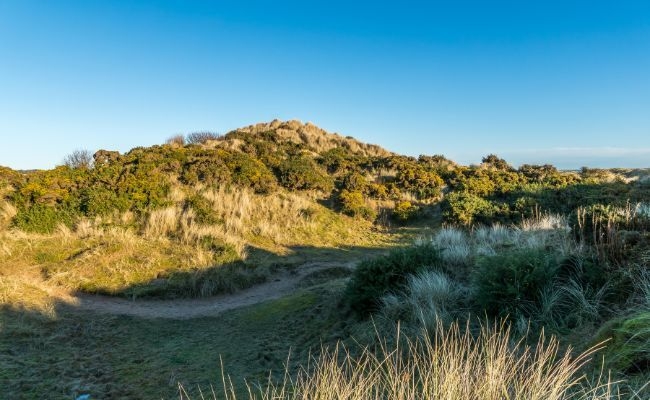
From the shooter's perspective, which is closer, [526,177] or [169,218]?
[169,218]

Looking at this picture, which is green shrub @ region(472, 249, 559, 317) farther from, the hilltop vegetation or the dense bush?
the dense bush

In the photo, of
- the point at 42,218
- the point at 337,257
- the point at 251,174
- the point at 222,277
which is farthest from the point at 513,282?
the point at 251,174

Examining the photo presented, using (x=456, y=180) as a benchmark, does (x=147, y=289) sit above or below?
below

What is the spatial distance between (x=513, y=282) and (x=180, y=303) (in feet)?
22.2

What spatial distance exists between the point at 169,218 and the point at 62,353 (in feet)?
22.7

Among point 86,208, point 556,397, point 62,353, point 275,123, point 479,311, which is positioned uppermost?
point 275,123

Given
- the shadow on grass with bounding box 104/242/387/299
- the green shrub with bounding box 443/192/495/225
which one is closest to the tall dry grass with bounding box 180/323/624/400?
the shadow on grass with bounding box 104/242/387/299

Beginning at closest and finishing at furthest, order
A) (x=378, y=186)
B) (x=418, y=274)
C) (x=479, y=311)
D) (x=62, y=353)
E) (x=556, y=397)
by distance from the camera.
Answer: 1. (x=556, y=397)
2. (x=479, y=311)
3. (x=62, y=353)
4. (x=418, y=274)
5. (x=378, y=186)

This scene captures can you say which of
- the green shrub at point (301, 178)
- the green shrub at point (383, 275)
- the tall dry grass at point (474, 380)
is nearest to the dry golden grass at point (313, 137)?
the green shrub at point (301, 178)

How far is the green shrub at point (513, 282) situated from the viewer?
471 centimetres

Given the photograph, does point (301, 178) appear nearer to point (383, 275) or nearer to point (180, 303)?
point (180, 303)

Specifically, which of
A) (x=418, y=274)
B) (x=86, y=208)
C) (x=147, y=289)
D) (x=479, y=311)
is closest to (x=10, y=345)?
(x=147, y=289)

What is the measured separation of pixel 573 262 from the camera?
5230mm

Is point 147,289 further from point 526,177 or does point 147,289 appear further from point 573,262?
point 526,177
